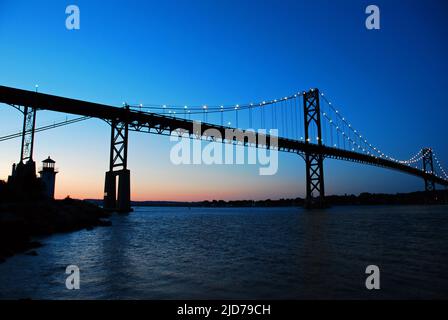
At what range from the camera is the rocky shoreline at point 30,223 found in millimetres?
12491

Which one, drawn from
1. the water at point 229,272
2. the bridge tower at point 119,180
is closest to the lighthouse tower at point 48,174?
the bridge tower at point 119,180

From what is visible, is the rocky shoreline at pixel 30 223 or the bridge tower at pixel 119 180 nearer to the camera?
the rocky shoreline at pixel 30 223

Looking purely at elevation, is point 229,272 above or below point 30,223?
below

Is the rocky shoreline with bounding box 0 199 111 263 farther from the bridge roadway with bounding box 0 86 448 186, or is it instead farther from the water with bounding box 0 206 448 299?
the bridge roadway with bounding box 0 86 448 186

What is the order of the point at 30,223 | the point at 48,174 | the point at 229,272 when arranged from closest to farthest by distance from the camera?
1. the point at 229,272
2. the point at 30,223
3. the point at 48,174

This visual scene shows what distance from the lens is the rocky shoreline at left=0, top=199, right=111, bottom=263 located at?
492 inches

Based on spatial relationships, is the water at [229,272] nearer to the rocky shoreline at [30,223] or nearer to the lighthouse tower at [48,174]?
the rocky shoreline at [30,223]

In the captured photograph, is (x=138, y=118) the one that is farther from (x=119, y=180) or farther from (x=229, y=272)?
(x=229, y=272)

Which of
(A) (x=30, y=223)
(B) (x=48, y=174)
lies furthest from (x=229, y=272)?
(B) (x=48, y=174)

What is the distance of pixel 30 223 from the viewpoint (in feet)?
58.5

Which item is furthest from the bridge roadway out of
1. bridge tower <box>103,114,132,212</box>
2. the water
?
the water
